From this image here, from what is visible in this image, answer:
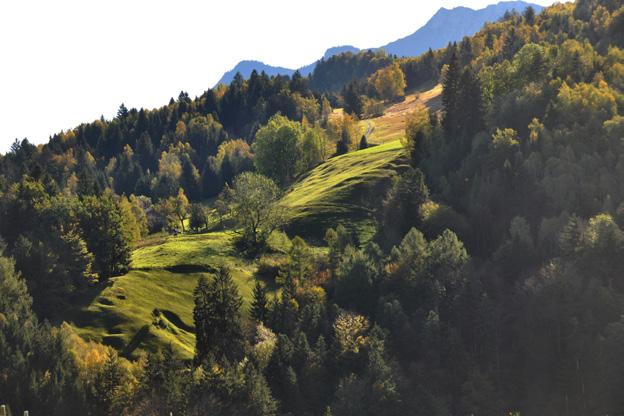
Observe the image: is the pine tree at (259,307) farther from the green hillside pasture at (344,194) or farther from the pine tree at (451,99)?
the pine tree at (451,99)

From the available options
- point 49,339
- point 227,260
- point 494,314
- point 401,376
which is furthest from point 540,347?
point 49,339

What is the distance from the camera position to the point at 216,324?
7375 cm

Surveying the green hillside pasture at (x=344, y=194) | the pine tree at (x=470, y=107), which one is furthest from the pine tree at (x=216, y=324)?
the pine tree at (x=470, y=107)

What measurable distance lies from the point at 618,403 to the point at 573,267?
855 inches

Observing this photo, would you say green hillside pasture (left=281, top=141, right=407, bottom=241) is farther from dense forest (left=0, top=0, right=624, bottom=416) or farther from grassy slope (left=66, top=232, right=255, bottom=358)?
grassy slope (left=66, top=232, right=255, bottom=358)

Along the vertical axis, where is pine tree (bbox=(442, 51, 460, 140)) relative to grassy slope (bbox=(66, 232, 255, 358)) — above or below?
above

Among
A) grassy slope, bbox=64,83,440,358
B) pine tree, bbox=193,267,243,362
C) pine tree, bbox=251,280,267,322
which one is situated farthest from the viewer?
pine tree, bbox=251,280,267,322

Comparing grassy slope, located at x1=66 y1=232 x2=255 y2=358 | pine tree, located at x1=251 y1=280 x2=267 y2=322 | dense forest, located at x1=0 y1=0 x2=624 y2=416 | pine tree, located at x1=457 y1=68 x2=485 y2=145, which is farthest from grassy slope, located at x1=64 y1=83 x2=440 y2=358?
pine tree, located at x1=457 y1=68 x2=485 y2=145

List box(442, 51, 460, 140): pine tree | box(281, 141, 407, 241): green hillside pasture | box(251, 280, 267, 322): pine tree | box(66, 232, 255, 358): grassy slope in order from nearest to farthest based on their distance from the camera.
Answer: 1. box(66, 232, 255, 358): grassy slope
2. box(251, 280, 267, 322): pine tree
3. box(281, 141, 407, 241): green hillside pasture
4. box(442, 51, 460, 140): pine tree

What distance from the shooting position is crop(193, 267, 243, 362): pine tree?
7319 cm

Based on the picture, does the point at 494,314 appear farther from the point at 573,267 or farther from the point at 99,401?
the point at 99,401

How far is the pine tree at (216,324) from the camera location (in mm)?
73188

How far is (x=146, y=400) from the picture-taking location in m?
63.2

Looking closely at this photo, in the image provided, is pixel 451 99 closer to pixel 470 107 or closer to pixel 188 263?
pixel 470 107
